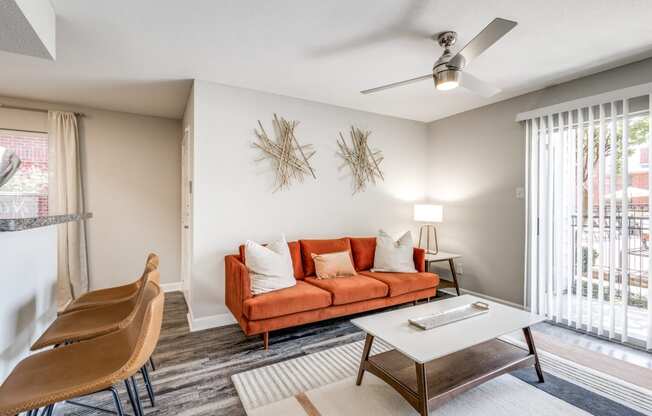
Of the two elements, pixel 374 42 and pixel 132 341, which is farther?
pixel 374 42

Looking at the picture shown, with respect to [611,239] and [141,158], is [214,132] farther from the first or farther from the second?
[611,239]

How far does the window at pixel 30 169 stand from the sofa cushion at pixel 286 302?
3067 millimetres

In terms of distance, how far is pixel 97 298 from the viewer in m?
2.16

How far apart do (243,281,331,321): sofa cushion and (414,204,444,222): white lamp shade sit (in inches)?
82.2

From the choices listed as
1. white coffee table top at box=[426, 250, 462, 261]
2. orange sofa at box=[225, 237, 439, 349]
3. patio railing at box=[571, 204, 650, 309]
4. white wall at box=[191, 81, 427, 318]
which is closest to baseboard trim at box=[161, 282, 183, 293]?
white wall at box=[191, 81, 427, 318]

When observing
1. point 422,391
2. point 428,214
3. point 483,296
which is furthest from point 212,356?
point 483,296

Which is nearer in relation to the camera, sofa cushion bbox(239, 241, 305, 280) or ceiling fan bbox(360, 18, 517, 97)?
ceiling fan bbox(360, 18, 517, 97)

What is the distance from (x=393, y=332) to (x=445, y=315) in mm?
511

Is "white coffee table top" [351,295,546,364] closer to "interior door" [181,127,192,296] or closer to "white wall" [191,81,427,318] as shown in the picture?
"white wall" [191,81,427,318]

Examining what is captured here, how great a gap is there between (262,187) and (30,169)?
290cm

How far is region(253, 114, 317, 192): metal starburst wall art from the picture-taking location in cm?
348

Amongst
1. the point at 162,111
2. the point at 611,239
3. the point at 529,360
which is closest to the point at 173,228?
the point at 162,111

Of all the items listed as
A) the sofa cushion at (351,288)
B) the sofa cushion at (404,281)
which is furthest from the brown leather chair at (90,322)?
the sofa cushion at (404,281)

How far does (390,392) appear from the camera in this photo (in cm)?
199
